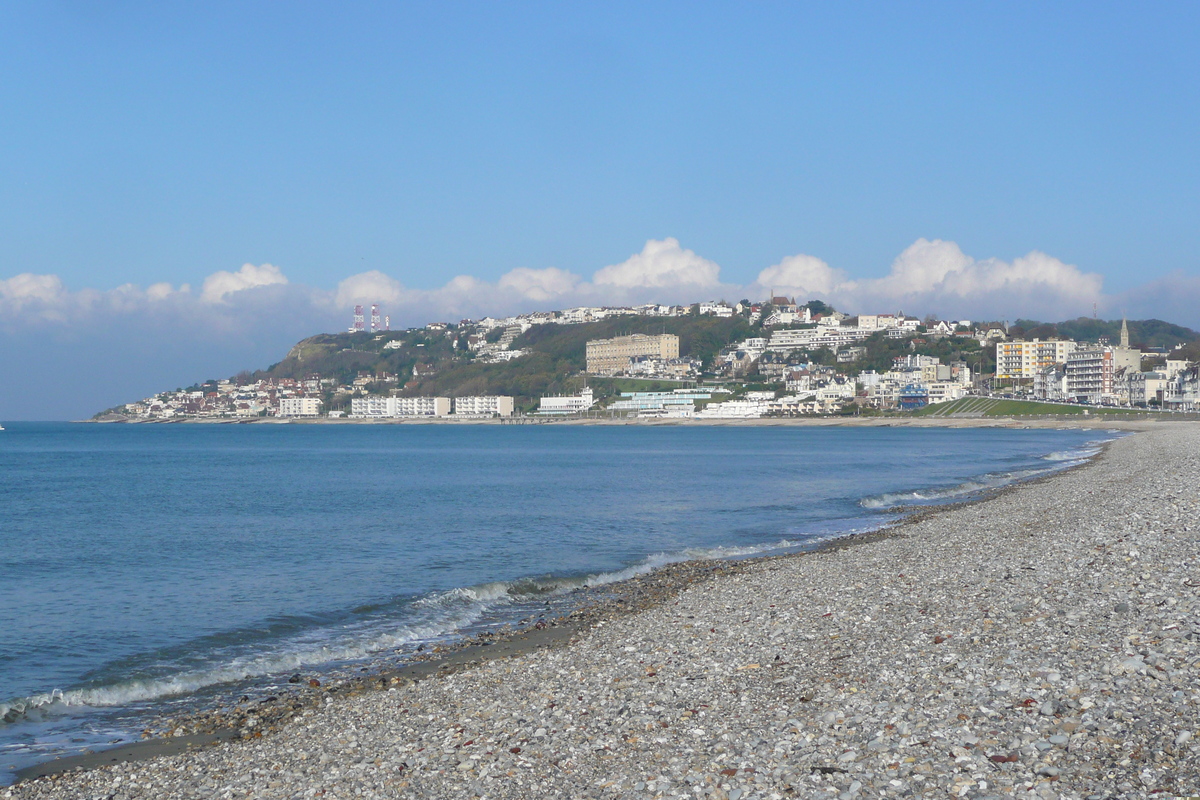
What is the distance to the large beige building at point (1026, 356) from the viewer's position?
169250 mm

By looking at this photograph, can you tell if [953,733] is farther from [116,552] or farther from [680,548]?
[116,552]

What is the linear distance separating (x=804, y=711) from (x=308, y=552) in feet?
55.8

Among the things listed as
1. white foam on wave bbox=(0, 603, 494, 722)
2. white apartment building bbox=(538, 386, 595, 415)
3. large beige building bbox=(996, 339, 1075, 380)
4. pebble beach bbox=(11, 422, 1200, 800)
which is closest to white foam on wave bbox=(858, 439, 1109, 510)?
pebble beach bbox=(11, 422, 1200, 800)

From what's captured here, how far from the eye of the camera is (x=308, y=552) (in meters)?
21.8

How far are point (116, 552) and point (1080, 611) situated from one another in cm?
2131

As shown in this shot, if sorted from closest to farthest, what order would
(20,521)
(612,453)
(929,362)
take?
(20,521) → (612,453) → (929,362)

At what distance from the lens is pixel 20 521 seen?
96.6 feet

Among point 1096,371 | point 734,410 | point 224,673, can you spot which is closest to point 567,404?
point 734,410

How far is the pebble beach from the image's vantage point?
225 inches

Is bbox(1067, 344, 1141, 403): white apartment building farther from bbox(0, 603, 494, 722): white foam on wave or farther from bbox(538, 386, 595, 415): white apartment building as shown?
bbox(0, 603, 494, 722): white foam on wave

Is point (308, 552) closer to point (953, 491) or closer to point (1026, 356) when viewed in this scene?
point (953, 491)

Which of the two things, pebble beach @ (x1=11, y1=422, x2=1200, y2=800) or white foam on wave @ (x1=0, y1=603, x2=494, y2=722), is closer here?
pebble beach @ (x1=11, y1=422, x2=1200, y2=800)

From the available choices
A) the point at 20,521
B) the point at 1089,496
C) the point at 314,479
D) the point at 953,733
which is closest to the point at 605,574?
the point at 953,733

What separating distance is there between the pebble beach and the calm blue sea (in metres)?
2.86
